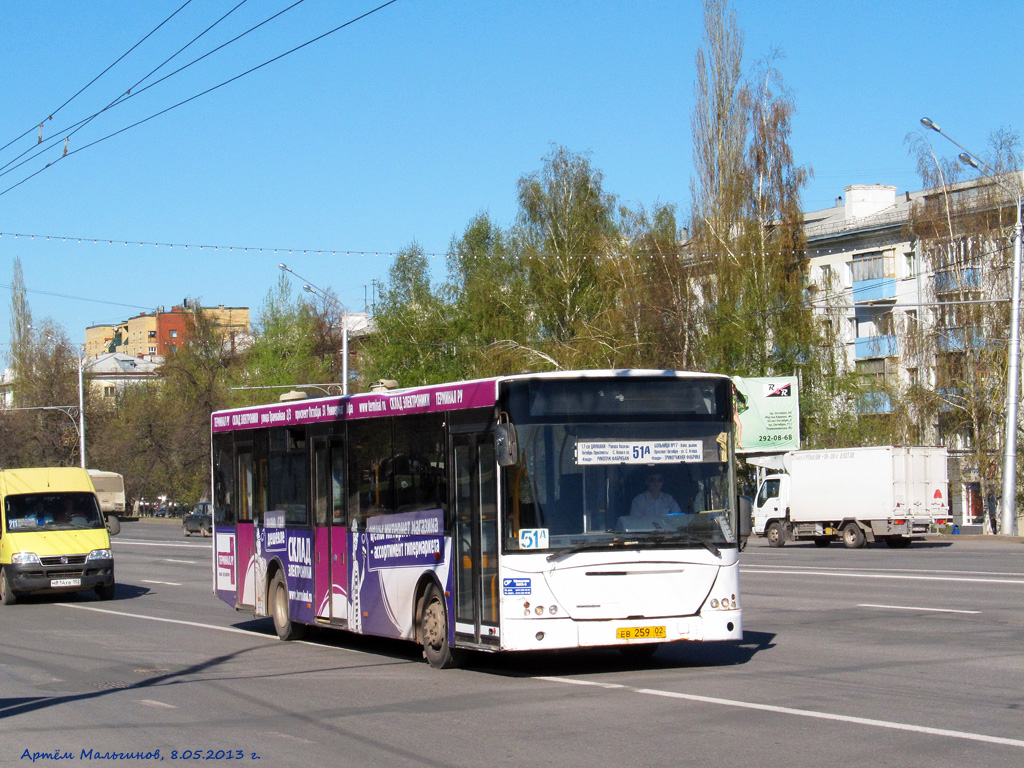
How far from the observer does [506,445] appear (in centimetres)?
1059

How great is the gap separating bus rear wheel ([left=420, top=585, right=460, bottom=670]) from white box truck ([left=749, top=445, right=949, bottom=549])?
85.5ft

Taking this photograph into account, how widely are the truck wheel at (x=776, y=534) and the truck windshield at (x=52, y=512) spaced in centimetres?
2265

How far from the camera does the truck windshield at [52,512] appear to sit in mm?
→ 21877

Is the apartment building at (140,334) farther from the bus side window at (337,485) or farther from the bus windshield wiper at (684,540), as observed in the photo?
the bus windshield wiper at (684,540)

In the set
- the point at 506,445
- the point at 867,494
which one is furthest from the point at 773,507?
the point at 506,445

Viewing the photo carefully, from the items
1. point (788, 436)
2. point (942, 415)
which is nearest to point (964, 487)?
point (942, 415)

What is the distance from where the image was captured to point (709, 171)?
51.1 meters

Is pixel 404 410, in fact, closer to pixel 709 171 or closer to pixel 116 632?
pixel 116 632

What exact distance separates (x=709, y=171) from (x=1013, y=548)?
22.3m

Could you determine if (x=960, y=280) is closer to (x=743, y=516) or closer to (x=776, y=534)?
(x=776, y=534)

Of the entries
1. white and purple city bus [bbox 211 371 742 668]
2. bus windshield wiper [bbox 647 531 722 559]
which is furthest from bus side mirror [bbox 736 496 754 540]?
bus windshield wiper [bbox 647 531 722 559]

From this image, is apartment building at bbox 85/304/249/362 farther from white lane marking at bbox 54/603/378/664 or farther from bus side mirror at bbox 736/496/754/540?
bus side mirror at bbox 736/496/754/540

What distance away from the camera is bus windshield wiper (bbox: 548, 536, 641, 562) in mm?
10828

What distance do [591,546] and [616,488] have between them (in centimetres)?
54
